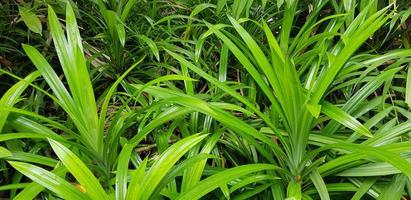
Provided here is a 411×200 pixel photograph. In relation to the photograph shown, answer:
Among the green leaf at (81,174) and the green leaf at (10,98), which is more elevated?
the green leaf at (10,98)

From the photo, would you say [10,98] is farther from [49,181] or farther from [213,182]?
[213,182]

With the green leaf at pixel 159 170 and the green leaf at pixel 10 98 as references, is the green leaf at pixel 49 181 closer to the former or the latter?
the green leaf at pixel 159 170

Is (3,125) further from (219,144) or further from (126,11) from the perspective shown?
(126,11)

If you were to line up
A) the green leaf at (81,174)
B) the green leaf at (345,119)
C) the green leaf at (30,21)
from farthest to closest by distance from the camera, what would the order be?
the green leaf at (30,21)
the green leaf at (345,119)
the green leaf at (81,174)

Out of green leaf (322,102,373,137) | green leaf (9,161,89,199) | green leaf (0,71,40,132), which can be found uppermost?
green leaf (322,102,373,137)

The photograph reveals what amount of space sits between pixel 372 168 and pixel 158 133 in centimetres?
60

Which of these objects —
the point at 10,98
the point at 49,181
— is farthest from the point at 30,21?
the point at 49,181

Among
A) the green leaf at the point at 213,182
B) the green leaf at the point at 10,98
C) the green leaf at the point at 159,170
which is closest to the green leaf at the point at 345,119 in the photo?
the green leaf at the point at 213,182

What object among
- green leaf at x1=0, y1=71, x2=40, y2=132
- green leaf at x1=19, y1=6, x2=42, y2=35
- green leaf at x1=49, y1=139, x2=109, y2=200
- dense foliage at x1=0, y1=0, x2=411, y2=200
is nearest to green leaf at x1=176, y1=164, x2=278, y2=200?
dense foliage at x1=0, y1=0, x2=411, y2=200

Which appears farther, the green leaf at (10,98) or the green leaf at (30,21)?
the green leaf at (30,21)

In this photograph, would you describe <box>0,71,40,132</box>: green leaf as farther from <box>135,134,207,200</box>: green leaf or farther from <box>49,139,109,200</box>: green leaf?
<box>135,134,207,200</box>: green leaf

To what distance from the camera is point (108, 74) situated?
5.34 feet

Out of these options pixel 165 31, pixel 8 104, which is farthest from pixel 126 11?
pixel 8 104

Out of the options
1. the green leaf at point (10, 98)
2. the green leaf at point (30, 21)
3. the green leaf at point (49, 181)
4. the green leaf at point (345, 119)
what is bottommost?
the green leaf at point (49, 181)
